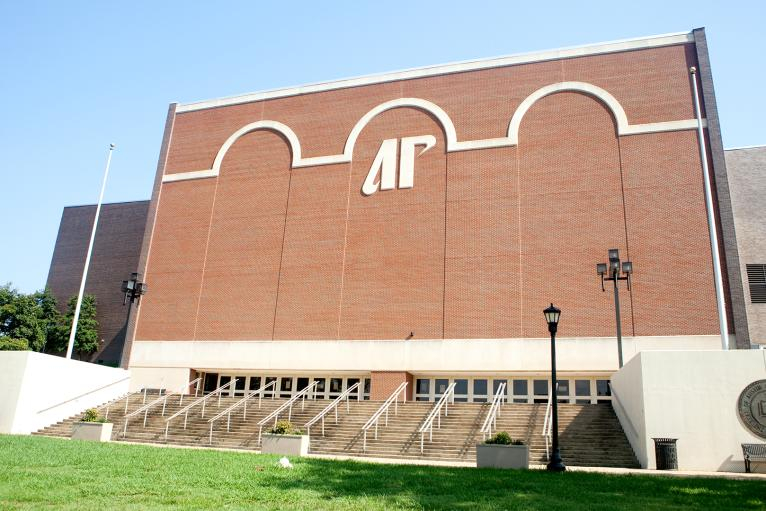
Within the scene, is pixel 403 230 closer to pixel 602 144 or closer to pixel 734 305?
pixel 602 144

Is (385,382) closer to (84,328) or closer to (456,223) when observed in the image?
(456,223)

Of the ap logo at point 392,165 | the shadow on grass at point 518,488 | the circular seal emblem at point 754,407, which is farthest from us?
the ap logo at point 392,165

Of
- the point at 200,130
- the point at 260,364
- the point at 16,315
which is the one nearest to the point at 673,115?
the point at 260,364

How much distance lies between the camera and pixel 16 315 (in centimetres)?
3816

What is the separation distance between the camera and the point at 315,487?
9844mm

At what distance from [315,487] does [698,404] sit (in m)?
11.8

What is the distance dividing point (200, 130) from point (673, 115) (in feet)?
82.9

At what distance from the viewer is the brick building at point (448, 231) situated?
85.6 feet

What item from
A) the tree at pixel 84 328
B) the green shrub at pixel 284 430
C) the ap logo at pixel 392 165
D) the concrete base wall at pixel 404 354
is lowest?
the green shrub at pixel 284 430

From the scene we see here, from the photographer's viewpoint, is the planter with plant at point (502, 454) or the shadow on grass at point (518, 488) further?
the planter with plant at point (502, 454)

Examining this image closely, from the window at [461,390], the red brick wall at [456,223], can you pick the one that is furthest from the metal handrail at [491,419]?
the red brick wall at [456,223]

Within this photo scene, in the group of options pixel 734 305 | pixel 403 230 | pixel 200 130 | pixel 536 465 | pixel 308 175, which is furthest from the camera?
pixel 200 130

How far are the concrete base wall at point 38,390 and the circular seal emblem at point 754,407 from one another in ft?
81.9

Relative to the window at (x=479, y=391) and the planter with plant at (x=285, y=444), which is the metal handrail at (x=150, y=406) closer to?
the planter with plant at (x=285, y=444)
